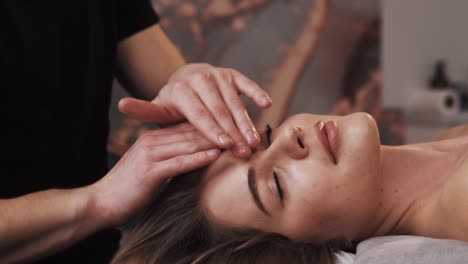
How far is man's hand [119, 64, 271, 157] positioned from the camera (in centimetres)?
104

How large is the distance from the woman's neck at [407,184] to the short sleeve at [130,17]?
2.63ft

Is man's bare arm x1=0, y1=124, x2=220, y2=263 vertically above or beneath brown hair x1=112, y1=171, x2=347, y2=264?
above

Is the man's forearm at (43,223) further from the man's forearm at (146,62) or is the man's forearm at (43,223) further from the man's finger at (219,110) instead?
the man's forearm at (146,62)

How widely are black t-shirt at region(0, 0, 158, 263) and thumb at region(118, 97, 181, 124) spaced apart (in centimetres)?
37

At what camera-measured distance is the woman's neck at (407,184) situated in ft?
3.86

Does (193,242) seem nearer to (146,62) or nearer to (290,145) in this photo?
(290,145)

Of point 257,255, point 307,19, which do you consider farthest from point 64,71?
point 307,19

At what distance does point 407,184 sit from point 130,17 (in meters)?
0.92

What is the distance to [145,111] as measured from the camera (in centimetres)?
108

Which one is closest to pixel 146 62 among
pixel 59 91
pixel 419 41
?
pixel 59 91

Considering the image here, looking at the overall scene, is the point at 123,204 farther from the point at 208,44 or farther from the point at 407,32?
the point at 407,32

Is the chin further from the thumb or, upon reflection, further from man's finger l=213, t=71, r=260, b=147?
the thumb

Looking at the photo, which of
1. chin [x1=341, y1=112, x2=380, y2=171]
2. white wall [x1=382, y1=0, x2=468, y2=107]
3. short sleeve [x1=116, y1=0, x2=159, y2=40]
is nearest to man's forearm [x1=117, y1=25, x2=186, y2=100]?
short sleeve [x1=116, y1=0, x2=159, y2=40]

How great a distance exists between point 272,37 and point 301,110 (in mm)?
449
